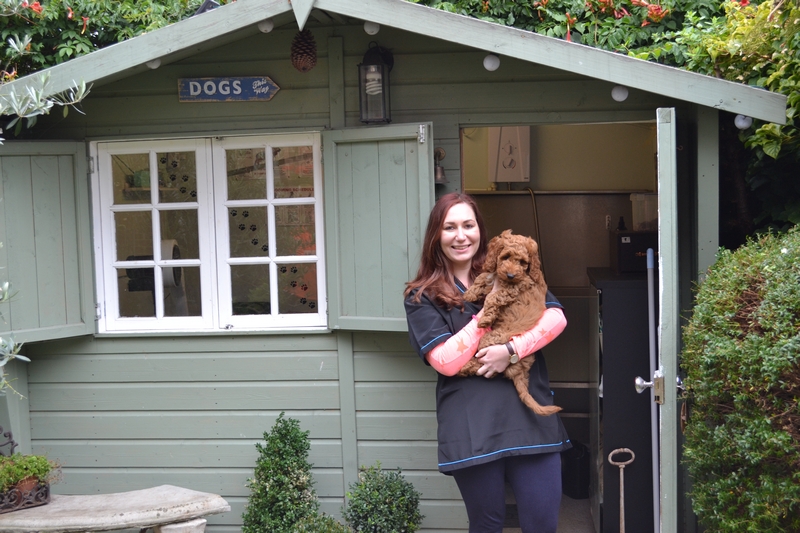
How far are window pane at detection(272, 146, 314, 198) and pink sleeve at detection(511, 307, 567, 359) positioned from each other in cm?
156

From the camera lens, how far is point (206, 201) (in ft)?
13.4

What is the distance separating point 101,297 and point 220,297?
650mm

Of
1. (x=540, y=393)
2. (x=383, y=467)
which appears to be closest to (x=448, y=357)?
(x=540, y=393)

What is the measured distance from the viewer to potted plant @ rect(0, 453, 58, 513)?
3.58 m

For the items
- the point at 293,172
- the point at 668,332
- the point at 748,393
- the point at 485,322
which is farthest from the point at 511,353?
the point at 293,172

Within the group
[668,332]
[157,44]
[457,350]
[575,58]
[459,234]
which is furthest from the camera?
[157,44]

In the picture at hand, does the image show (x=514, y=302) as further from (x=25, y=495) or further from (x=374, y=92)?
(x=25, y=495)

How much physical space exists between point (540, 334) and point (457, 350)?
12.8 inches

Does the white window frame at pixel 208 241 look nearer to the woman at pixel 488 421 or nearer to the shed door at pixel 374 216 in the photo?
the shed door at pixel 374 216

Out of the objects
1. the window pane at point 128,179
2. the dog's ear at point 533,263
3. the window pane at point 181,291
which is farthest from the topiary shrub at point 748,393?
the window pane at point 128,179

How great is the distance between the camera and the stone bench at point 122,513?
3477 mm

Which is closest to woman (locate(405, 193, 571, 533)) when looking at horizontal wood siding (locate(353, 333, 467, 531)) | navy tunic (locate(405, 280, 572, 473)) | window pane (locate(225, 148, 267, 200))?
navy tunic (locate(405, 280, 572, 473))

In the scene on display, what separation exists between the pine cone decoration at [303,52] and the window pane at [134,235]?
115 centimetres

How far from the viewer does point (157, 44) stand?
11.4 ft
